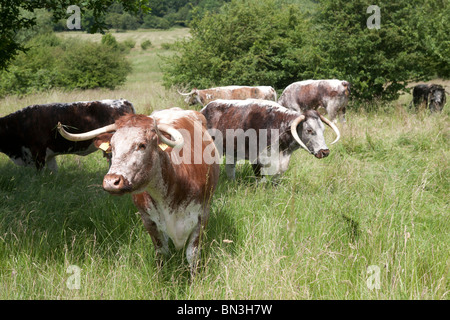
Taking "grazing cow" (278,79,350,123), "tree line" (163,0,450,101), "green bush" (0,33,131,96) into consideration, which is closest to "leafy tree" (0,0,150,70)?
"grazing cow" (278,79,350,123)

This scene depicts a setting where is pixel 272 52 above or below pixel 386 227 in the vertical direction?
above

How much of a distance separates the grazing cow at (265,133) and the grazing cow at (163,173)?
1.49m

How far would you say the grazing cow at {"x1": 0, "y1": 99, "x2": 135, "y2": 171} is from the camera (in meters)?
5.61

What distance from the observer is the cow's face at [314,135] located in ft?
15.3

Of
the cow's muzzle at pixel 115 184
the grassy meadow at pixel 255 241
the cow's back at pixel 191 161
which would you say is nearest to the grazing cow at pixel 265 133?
the grassy meadow at pixel 255 241

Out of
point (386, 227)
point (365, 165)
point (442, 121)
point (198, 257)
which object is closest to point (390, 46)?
point (442, 121)

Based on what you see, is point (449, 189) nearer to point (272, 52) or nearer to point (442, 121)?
point (442, 121)

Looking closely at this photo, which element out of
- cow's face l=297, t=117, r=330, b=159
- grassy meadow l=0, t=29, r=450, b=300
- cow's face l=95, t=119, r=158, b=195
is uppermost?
cow's face l=95, t=119, r=158, b=195

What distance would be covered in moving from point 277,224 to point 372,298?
128 centimetres

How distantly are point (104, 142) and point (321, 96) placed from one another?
27.0ft

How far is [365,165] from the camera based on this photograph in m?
5.58

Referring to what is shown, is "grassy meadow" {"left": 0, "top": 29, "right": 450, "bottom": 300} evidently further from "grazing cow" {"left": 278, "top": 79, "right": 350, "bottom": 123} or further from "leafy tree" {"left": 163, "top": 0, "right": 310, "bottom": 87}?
"leafy tree" {"left": 163, "top": 0, "right": 310, "bottom": 87}

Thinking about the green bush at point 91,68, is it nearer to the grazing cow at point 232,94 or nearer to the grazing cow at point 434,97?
the grazing cow at point 232,94

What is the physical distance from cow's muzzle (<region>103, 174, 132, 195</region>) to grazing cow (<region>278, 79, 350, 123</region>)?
779 centimetres
